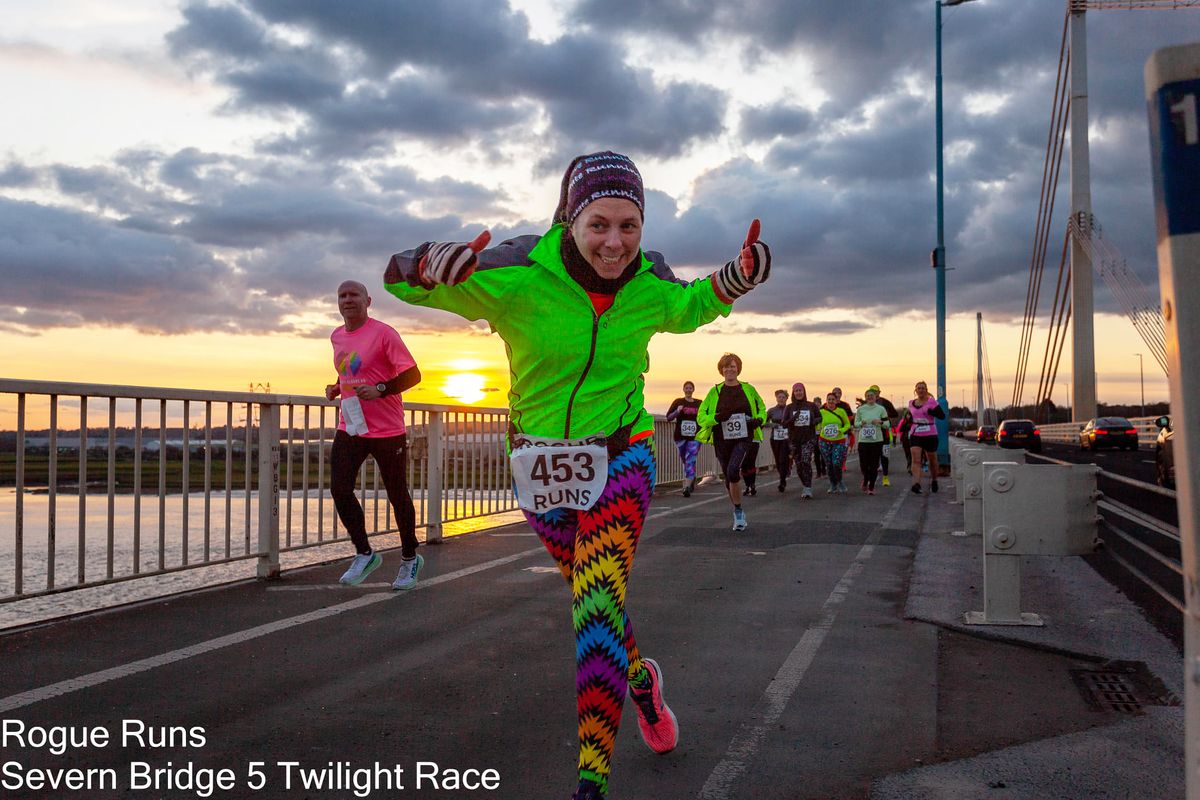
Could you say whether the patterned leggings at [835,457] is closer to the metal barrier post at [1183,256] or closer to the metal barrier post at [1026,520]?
the metal barrier post at [1026,520]

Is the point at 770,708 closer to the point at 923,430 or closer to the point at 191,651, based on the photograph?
the point at 191,651

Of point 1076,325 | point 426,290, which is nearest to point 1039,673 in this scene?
point 426,290

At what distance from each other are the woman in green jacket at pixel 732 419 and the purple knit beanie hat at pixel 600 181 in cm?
844

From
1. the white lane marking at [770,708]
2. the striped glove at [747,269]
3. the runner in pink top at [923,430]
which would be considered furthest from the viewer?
the runner in pink top at [923,430]

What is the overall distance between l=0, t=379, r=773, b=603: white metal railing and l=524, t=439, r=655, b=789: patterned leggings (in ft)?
12.0

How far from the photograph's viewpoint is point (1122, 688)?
A: 167 inches

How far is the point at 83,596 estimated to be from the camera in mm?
6344

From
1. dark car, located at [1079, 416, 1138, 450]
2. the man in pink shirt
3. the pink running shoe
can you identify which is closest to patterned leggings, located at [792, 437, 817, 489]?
the man in pink shirt

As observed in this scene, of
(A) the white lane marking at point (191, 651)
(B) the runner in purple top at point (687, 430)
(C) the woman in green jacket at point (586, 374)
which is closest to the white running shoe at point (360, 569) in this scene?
(A) the white lane marking at point (191, 651)

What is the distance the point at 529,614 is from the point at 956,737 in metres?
2.75

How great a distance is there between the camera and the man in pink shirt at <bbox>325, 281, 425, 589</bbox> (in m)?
6.60

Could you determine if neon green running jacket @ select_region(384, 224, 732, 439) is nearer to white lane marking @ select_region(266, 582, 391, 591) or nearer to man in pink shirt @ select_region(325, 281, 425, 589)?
man in pink shirt @ select_region(325, 281, 425, 589)

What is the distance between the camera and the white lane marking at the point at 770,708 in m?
3.11

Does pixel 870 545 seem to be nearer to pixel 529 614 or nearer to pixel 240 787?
pixel 529 614
